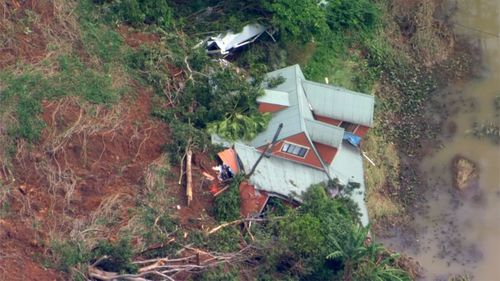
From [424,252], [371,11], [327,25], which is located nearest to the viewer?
[424,252]

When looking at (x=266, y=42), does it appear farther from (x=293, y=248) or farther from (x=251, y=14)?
(x=293, y=248)

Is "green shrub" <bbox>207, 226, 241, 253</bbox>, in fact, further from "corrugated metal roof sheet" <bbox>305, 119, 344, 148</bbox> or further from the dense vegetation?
"corrugated metal roof sheet" <bbox>305, 119, 344, 148</bbox>

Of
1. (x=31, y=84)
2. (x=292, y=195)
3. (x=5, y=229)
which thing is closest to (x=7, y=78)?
(x=31, y=84)

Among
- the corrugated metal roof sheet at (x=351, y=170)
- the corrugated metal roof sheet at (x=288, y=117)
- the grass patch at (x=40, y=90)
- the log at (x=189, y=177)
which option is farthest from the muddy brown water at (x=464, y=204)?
the grass patch at (x=40, y=90)

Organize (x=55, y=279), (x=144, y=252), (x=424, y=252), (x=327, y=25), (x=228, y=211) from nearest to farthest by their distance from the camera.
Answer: (x=55, y=279), (x=144, y=252), (x=228, y=211), (x=424, y=252), (x=327, y=25)

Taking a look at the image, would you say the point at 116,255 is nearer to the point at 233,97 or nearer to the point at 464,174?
the point at 233,97
